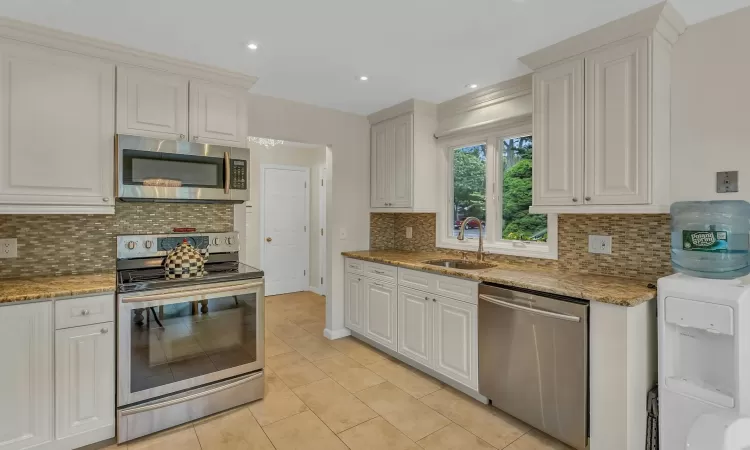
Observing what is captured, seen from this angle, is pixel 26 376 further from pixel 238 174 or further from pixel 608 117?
pixel 608 117

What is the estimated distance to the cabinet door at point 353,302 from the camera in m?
3.59

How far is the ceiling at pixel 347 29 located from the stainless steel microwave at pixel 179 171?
2.00ft

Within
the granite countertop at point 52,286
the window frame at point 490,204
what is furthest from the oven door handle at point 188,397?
the window frame at point 490,204

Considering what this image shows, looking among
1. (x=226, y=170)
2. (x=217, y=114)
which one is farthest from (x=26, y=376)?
(x=217, y=114)

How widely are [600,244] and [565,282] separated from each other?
47cm

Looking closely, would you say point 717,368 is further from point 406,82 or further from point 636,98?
point 406,82

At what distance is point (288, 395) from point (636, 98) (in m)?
2.85

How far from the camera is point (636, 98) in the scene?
2027mm

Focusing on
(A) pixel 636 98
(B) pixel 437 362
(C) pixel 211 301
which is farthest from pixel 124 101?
(A) pixel 636 98

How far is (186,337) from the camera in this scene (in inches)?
90.5

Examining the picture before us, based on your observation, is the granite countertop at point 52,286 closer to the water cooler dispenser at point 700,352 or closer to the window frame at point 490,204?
the window frame at point 490,204

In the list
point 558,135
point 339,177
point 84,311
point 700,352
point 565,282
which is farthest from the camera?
point 339,177

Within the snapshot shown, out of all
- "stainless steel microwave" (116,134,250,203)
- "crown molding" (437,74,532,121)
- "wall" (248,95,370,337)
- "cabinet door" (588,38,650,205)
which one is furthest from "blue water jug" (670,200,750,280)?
"stainless steel microwave" (116,134,250,203)

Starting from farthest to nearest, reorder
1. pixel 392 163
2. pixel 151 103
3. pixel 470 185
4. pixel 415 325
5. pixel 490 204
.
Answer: pixel 392 163, pixel 470 185, pixel 490 204, pixel 415 325, pixel 151 103
